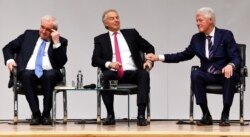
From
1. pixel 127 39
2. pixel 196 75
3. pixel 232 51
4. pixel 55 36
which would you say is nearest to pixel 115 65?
pixel 127 39

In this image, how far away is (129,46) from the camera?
7027 mm

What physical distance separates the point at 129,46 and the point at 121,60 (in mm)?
183

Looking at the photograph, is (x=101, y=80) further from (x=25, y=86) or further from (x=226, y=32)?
(x=226, y=32)

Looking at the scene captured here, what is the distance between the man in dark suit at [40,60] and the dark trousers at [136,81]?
509mm

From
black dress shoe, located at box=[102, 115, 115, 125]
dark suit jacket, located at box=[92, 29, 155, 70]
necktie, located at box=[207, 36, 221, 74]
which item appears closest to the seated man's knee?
necktie, located at box=[207, 36, 221, 74]

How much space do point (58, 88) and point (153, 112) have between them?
1.78m

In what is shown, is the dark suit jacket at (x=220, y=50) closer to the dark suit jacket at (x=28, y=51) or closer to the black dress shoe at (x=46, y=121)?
the dark suit jacket at (x=28, y=51)

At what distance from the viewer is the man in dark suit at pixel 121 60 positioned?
6617mm

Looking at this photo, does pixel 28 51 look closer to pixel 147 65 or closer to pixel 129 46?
pixel 129 46

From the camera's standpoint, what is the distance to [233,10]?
25.7ft

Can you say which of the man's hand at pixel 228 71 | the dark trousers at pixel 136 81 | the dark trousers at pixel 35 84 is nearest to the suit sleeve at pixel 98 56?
the dark trousers at pixel 136 81

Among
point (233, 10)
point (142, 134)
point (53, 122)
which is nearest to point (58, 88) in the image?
point (53, 122)

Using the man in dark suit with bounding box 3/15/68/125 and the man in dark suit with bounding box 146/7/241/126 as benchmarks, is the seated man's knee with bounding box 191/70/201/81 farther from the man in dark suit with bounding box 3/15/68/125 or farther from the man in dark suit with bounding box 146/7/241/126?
the man in dark suit with bounding box 3/15/68/125

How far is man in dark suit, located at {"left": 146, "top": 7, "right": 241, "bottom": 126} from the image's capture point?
6.51 m
